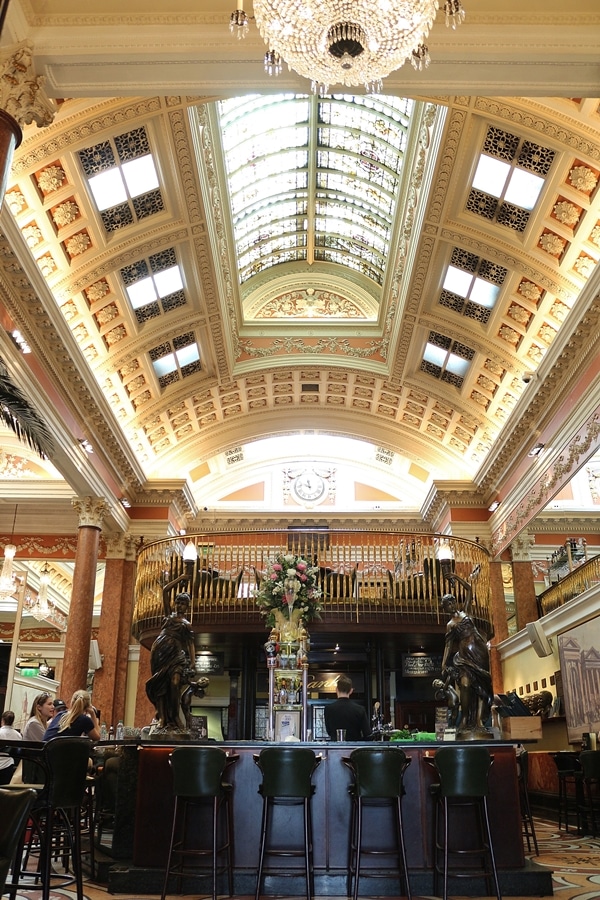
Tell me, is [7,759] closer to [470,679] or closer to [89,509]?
[470,679]

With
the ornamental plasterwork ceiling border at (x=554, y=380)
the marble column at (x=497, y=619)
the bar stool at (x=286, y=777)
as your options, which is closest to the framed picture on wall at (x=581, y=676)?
the marble column at (x=497, y=619)

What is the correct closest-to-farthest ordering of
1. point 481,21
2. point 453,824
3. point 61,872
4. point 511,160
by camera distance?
point 453,824, point 61,872, point 481,21, point 511,160

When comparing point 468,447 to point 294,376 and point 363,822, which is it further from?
point 363,822

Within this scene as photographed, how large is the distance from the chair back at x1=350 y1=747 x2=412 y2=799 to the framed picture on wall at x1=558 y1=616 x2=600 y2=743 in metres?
6.83

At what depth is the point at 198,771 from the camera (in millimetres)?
5043

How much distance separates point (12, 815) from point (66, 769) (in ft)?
7.91

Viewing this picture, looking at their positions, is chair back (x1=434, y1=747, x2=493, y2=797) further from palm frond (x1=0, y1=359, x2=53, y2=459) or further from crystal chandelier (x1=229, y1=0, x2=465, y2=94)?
crystal chandelier (x1=229, y1=0, x2=465, y2=94)

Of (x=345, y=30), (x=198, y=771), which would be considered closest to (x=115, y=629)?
(x=198, y=771)

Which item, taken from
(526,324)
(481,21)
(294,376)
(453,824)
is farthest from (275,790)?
(294,376)

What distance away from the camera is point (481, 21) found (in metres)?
6.65

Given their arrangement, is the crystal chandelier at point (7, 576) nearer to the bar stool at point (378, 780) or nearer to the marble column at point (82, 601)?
the marble column at point (82, 601)

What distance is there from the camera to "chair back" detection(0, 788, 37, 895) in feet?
8.30

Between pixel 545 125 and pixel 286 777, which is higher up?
pixel 545 125

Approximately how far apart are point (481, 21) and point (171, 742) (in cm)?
658
